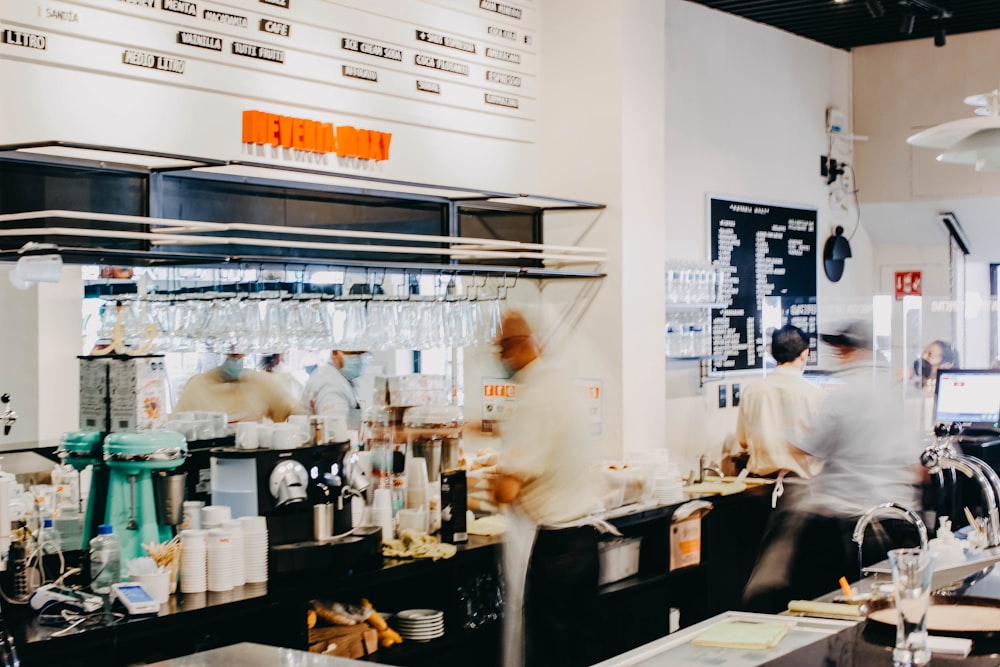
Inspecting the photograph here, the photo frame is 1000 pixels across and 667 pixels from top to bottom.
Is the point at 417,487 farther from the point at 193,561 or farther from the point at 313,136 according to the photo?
the point at 313,136

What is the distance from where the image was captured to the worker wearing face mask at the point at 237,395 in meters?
4.77

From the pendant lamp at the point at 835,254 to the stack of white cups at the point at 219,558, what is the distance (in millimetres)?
5818

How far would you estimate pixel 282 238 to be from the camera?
489cm

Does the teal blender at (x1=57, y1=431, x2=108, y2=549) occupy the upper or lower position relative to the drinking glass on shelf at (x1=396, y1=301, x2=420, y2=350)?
lower

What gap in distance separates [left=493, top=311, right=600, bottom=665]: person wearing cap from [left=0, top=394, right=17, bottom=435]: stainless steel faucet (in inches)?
73.3

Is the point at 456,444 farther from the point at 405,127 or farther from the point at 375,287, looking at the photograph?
the point at 405,127

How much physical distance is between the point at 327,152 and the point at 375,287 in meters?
0.63

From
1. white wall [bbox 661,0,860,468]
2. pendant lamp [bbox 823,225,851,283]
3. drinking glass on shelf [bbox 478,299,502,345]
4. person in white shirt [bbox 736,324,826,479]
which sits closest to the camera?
drinking glass on shelf [bbox 478,299,502,345]

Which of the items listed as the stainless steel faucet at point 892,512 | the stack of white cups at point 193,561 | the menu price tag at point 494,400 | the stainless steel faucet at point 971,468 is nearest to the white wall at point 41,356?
the stack of white cups at point 193,561

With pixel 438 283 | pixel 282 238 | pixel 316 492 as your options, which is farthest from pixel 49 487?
pixel 438 283

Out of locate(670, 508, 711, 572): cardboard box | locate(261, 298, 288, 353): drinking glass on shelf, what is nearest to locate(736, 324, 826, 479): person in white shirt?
locate(670, 508, 711, 572): cardboard box

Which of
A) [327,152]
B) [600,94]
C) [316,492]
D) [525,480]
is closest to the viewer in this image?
[316,492]

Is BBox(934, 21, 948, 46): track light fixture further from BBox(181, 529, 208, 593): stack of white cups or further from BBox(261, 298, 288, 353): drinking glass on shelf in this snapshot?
BBox(181, 529, 208, 593): stack of white cups

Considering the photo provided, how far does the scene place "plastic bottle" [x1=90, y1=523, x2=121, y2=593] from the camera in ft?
12.7
